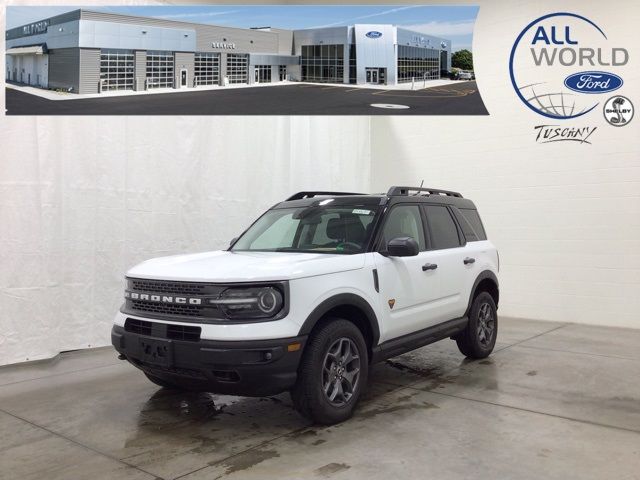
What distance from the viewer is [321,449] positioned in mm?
3611

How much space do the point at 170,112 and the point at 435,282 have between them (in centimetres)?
387

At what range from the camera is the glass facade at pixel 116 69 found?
20.4 ft

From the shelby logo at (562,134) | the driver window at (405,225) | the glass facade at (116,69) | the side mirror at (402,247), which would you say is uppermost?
the glass facade at (116,69)

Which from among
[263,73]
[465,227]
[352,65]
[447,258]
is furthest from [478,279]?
[263,73]

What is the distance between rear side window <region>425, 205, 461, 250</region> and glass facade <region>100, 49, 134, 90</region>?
3726 mm

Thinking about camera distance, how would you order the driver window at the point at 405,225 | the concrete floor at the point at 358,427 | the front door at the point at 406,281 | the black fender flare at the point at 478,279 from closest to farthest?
the concrete floor at the point at 358,427
the front door at the point at 406,281
the driver window at the point at 405,225
the black fender flare at the point at 478,279

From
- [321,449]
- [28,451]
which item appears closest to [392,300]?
[321,449]

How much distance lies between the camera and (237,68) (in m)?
6.64

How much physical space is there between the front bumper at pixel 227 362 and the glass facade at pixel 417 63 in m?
4.44

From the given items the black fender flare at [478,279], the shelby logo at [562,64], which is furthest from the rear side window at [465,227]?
the shelby logo at [562,64]

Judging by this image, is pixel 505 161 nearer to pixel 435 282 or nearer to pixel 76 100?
pixel 435 282

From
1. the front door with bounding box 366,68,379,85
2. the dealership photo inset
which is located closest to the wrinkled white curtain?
the dealership photo inset

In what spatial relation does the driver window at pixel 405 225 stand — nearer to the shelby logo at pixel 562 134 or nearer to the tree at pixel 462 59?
the tree at pixel 462 59

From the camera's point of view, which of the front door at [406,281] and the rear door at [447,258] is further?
the rear door at [447,258]
